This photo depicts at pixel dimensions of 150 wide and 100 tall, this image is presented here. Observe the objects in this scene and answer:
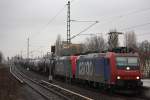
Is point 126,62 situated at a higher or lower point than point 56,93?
higher

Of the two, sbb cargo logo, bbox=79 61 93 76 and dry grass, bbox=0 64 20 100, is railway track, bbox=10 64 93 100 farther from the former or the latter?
sbb cargo logo, bbox=79 61 93 76

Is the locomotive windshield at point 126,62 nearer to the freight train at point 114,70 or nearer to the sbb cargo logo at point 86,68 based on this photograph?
the freight train at point 114,70

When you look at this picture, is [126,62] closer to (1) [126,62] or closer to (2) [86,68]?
(1) [126,62]

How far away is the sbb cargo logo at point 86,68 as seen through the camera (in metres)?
30.8

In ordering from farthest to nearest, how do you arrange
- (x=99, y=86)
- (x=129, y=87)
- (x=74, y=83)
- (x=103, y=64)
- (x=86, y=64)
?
1. (x=74, y=83)
2. (x=86, y=64)
3. (x=99, y=86)
4. (x=103, y=64)
5. (x=129, y=87)

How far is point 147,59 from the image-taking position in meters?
44.6

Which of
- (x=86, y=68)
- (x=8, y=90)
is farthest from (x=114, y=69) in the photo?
(x=8, y=90)

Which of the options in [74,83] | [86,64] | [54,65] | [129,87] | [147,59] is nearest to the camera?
[129,87]

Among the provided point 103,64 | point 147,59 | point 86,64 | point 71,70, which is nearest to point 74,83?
point 71,70

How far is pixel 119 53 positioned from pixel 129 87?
2.42 meters

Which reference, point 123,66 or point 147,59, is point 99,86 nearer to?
point 123,66

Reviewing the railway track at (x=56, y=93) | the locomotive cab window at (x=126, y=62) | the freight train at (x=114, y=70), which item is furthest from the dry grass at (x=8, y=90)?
the locomotive cab window at (x=126, y=62)

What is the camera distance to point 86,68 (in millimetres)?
32312

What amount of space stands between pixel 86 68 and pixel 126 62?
7496mm
